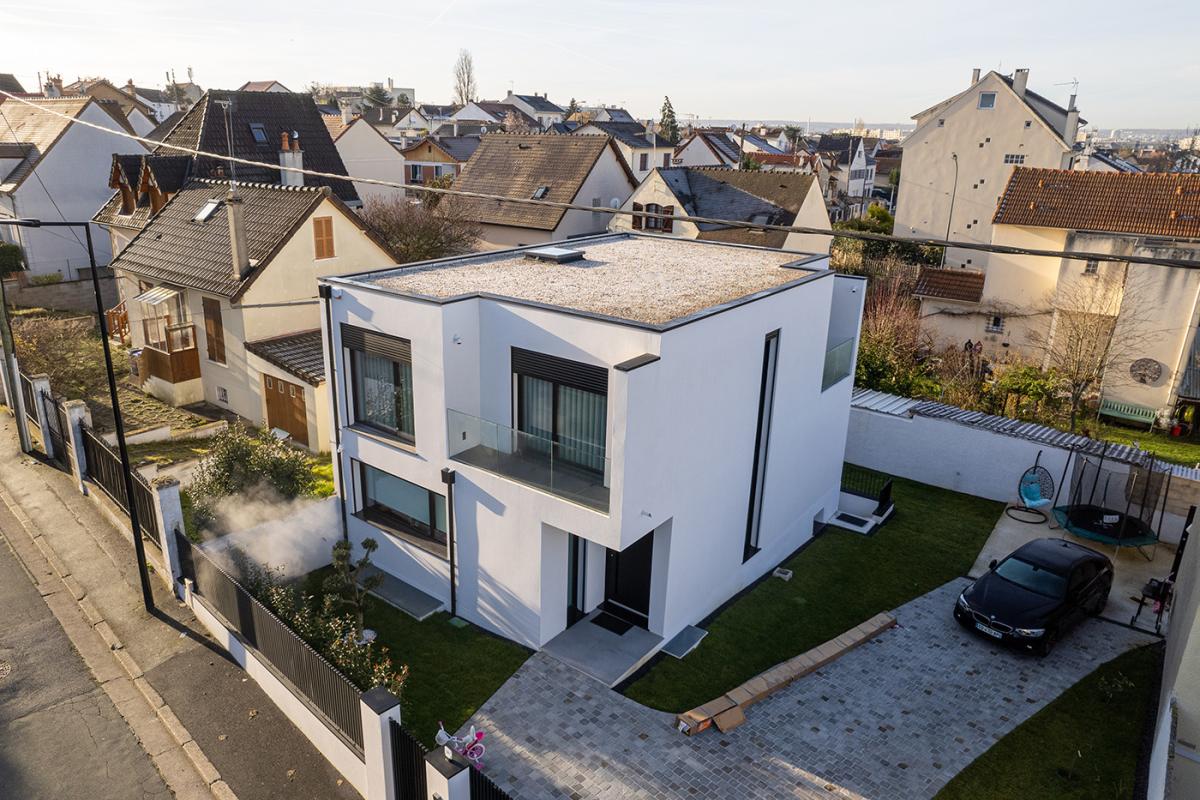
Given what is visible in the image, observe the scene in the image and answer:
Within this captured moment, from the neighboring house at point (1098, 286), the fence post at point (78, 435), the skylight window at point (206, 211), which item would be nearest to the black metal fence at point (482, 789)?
the fence post at point (78, 435)

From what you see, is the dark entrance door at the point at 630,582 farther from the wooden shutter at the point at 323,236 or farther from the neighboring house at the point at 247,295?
the wooden shutter at the point at 323,236

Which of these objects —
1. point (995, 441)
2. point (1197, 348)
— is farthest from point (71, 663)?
point (1197, 348)

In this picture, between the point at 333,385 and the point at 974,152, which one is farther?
the point at 974,152

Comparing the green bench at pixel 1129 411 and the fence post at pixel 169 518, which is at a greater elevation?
the fence post at pixel 169 518

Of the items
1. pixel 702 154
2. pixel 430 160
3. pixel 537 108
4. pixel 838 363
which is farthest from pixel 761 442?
pixel 537 108

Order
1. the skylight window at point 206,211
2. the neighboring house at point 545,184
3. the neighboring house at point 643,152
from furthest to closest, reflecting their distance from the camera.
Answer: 1. the neighboring house at point 643,152
2. the neighboring house at point 545,184
3. the skylight window at point 206,211

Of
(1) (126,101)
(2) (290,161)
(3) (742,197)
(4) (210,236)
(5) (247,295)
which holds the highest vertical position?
(1) (126,101)

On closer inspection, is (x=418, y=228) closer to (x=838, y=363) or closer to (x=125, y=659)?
(x=838, y=363)

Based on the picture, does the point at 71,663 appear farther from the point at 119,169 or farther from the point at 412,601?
the point at 119,169
